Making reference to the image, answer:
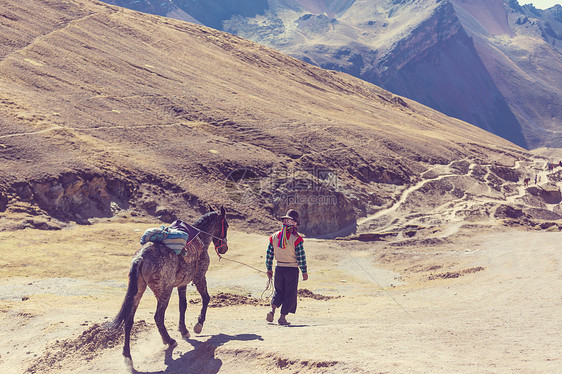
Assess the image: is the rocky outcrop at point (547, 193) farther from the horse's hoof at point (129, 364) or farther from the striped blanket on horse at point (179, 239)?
the horse's hoof at point (129, 364)

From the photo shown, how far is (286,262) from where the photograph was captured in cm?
1015

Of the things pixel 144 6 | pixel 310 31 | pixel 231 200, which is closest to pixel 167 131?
pixel 231 200

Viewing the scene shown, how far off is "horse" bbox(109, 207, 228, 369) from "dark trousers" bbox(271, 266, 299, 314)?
140cm

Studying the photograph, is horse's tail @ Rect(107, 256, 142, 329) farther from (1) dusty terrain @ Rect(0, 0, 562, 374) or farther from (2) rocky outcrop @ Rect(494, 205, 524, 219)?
(2) rocky outcrop @ Rect(494, 205, 524, 219)

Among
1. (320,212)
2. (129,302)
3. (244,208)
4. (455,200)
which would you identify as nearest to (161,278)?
(129,302)

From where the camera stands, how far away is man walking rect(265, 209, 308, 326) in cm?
1001

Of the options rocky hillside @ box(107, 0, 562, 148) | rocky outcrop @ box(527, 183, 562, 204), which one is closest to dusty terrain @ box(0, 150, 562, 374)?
rocky outcrop @ box(527, 183, 562, 204)

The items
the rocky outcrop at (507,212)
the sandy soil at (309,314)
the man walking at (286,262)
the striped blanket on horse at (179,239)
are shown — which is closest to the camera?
the sandy soil at (309,314)

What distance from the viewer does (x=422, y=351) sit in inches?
289

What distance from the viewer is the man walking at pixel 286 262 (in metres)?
10.0

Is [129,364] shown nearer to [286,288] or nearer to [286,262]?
[286,288]

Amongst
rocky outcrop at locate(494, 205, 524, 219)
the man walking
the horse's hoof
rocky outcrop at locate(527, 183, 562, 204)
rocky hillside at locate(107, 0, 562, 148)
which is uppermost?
rocky hillside at locate(107, 0, 562, 148)

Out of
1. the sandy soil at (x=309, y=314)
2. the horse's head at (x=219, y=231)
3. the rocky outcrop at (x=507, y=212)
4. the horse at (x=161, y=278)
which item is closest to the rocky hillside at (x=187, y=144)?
the rocky outcrop at (x=507, y=212)

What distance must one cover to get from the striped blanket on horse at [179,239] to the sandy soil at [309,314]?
1.42 meters
